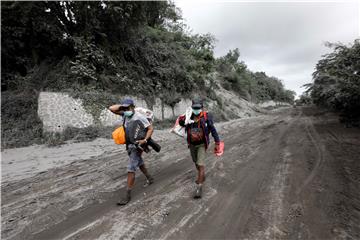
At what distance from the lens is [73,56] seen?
45.1 feet

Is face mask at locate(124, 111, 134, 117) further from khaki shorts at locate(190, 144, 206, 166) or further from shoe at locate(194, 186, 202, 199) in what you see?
shoe at locate(194, 186, 202, 199)

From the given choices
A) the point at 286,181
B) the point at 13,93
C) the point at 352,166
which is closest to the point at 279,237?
the point at 286,181

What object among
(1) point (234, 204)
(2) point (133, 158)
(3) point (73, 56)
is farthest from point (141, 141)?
(3) point (73, 56)

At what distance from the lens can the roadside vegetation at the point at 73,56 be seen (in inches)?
479

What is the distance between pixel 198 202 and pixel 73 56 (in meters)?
13.2

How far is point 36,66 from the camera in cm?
1448

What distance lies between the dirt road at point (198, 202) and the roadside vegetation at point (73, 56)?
6.59 m

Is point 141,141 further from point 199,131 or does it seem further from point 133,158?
point 199,131

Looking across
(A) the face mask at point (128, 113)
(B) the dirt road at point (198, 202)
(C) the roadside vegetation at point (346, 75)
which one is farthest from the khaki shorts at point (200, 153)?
(C) the roadside vegetation at point (346, 75)

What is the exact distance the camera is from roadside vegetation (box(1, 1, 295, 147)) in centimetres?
1217

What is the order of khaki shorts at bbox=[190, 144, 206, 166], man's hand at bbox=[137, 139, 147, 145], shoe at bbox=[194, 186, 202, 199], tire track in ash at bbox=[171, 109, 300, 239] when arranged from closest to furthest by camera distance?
tire track in ash at bbox=[171, 109, 300, 239] < shoe at bbox=[194, 186, 202, 199] < man's hand at bbox=[137, 139, 147, 145] < khaki shorts at bbox=[190, 144, 206, 166]

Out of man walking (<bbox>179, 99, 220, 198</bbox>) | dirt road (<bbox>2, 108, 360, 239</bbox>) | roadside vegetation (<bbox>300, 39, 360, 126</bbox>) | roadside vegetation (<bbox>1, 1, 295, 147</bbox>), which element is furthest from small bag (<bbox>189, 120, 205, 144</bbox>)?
roadside vegetation (<bbox>300, 39, 360, 126</bbox>)

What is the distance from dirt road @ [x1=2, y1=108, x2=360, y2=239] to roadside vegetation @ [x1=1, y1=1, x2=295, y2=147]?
6.59 meters

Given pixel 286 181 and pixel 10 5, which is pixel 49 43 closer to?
pixel 10 5
